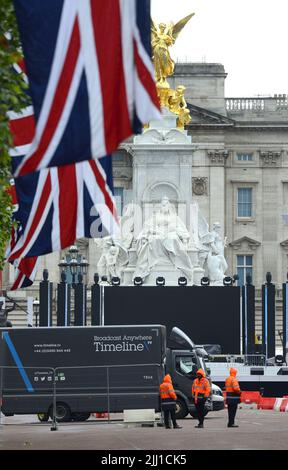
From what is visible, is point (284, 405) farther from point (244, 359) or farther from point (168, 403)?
point (168, 403)

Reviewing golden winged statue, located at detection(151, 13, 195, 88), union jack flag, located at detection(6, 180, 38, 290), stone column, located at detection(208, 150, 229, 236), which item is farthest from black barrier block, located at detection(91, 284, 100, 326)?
stone column, located at detection(208, 150, 229, 236)

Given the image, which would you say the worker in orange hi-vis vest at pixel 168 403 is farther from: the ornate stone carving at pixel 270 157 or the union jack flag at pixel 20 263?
the ornate stone carving at pixel 270 157

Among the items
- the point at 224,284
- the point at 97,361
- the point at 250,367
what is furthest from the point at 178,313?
the point at 97,361

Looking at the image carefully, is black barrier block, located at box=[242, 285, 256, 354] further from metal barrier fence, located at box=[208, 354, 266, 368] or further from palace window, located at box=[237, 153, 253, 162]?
palace window, located at box=[237, 153, 253, 162]

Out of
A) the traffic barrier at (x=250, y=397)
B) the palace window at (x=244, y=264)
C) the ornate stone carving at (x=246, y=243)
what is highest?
the ornate stone carving at (x=246, y=243)

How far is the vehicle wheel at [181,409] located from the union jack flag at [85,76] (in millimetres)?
26597

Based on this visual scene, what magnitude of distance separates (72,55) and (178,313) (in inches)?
1813

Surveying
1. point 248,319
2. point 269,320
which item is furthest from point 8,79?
point 248,319

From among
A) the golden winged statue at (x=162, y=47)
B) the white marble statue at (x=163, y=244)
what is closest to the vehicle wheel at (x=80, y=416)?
the white marble statue at (x=163, y=244)

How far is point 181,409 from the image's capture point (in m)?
46.1

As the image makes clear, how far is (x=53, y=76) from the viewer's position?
1998cm

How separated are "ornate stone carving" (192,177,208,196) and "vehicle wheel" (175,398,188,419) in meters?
66.2

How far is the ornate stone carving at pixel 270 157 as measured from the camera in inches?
4523
